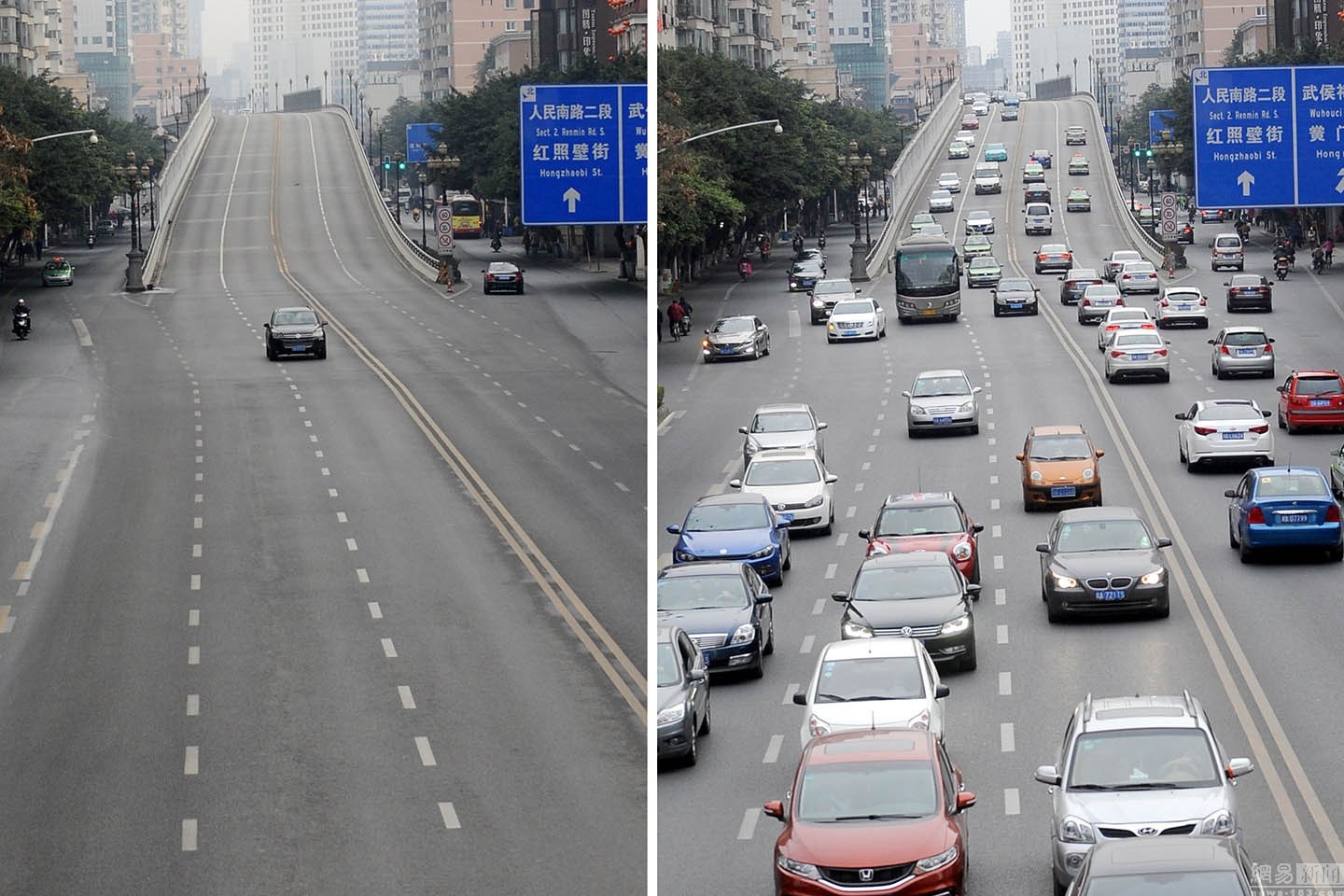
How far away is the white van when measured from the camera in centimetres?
11291

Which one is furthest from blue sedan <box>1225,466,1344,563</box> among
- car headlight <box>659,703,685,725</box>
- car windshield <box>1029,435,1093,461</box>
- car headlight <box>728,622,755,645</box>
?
car headlight <box>659,703,685,725</box>

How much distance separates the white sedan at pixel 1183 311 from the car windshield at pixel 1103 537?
39.4m

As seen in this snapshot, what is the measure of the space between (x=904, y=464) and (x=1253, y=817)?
2630 centimetres

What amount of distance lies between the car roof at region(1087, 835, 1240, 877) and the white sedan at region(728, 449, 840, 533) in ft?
73.0

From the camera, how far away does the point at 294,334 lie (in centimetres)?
5372

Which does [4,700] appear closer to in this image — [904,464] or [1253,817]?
[1253,817]

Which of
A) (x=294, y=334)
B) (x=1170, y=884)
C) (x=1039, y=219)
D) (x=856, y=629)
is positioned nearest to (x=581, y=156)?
(x=856, y=629)

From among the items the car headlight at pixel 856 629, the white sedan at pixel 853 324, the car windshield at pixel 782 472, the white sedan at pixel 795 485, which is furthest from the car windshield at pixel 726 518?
the white sedan at pixel 853 324

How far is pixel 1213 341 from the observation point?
186 feet

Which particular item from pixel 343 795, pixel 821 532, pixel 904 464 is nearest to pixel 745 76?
pixel 904 464

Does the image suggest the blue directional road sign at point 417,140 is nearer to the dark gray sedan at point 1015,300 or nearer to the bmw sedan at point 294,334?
the dark gray sedan at point 1015,300

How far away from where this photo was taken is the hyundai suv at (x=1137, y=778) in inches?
637

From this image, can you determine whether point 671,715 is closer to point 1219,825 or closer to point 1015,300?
point 1219,825

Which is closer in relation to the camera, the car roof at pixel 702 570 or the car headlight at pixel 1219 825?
the car headlight at pixel 1219 825
